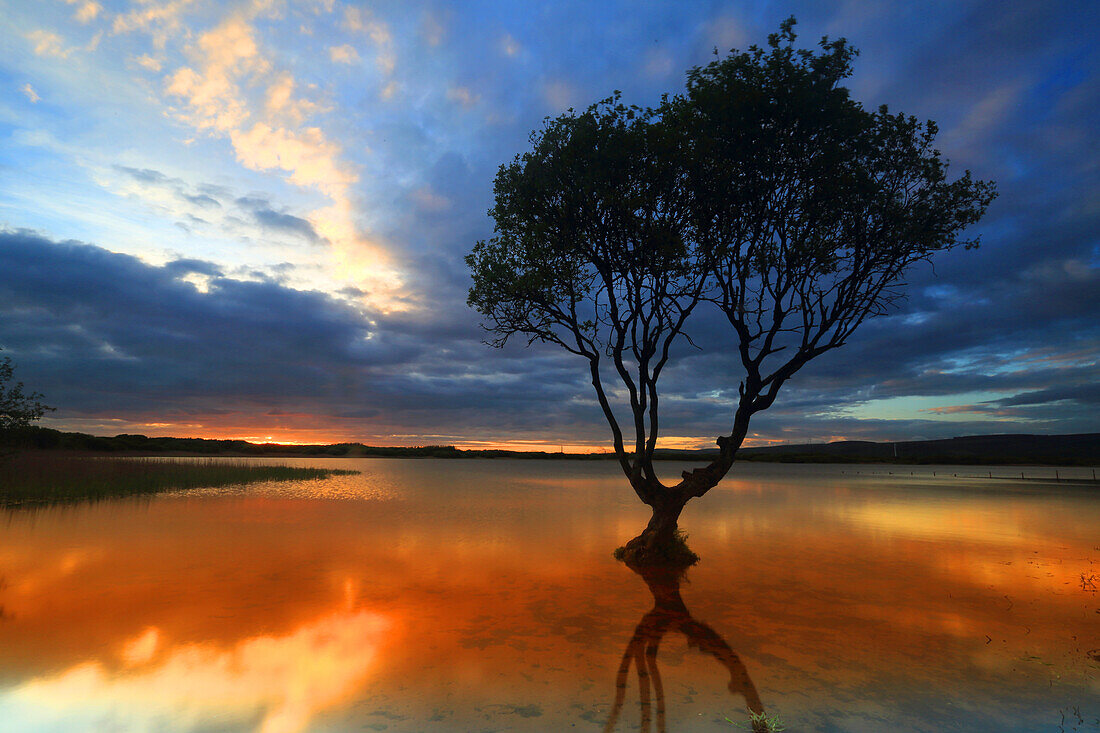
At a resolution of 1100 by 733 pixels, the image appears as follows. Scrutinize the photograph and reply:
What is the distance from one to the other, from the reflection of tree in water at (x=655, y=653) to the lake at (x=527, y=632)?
0.19 ft

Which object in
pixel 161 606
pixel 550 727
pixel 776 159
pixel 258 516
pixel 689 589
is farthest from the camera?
pixel 258 516

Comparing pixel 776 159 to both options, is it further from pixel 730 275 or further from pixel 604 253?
pixel 604 253

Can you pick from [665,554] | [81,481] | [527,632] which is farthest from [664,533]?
[81,481]

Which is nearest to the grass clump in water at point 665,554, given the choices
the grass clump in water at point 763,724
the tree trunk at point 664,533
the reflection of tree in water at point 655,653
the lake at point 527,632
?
the tree trunk at point 664,533

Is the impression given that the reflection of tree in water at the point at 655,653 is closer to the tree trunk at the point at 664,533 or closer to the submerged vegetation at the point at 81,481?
the tree trunk at the point at 664,533

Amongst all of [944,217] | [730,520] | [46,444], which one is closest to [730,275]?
[944,217]

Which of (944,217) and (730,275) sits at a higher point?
(944,217)

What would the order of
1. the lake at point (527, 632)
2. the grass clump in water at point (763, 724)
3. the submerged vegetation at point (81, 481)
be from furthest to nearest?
the submerged vegetation at point (81, 481) → the lake at point (527, 632) → the grass clump in water at point (763, 724)

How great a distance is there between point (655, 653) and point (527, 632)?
293cm

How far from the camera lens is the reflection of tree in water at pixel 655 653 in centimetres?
770

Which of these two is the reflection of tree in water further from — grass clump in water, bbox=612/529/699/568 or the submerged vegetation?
the submerged vegetation

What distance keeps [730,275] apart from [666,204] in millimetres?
3394

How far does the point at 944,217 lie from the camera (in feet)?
58.8

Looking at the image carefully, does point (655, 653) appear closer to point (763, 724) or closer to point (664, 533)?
point (763, 724)
